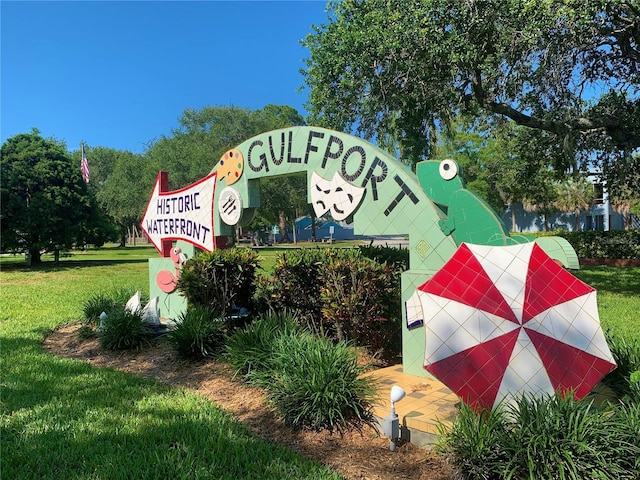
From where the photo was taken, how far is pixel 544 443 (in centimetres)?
296

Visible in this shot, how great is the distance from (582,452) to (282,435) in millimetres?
2251

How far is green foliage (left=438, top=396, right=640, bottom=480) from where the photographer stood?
9.54ft

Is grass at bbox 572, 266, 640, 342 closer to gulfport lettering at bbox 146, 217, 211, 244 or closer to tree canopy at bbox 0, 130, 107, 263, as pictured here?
gulfport lettering at bbox 146, 217, 211, 244

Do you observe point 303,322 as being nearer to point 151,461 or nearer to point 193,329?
point 193,329

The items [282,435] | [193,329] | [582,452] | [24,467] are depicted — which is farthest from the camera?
[193,329]

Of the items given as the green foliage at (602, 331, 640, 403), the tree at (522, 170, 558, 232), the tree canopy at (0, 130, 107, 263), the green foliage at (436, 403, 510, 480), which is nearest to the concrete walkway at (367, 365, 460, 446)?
the green foliage at (436, 403, 510, 480)

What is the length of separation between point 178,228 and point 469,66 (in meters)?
6.44

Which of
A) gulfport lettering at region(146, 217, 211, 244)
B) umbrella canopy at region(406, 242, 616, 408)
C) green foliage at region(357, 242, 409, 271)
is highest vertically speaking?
gulfport lettering at region(146, 217, 211, 244)

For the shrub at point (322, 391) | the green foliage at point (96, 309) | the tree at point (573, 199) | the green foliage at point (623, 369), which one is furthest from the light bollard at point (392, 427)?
the tree at point (573, 199)

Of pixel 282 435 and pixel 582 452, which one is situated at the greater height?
pixel 582 452

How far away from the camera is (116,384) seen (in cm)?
525

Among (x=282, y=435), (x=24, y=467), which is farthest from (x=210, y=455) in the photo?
(x=24, y=467)

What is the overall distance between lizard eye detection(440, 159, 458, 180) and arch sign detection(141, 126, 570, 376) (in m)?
0.01

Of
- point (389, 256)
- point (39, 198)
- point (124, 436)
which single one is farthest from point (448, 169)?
point (39, 198)
